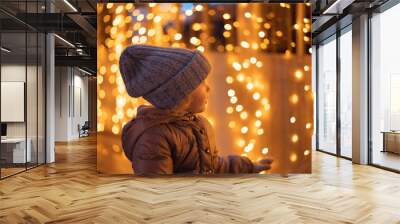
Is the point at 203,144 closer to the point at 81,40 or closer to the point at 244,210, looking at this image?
the point at 244,210

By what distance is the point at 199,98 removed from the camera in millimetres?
6148

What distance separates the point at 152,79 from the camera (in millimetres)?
5898

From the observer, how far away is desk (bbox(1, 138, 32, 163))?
21.2ft

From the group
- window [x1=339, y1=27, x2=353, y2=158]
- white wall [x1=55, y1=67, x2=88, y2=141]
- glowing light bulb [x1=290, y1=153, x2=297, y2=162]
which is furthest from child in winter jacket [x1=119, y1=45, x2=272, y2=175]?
white wall [x1=55, y1=67, x2=88, y2=141]

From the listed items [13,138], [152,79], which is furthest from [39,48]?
[152,79]

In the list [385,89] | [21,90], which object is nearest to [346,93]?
[385,89]

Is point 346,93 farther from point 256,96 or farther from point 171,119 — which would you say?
point 171,119

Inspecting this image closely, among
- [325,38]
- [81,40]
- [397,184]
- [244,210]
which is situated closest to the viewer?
[244,210]

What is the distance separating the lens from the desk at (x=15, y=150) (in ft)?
21.2

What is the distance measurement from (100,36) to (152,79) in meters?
1.22

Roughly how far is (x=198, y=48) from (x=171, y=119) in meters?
1.21

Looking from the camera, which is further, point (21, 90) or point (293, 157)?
point (21, 90)

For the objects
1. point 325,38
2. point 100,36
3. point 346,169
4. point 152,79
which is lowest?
point 346,169

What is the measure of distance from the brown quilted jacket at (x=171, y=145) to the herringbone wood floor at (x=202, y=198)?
0.68 ft
